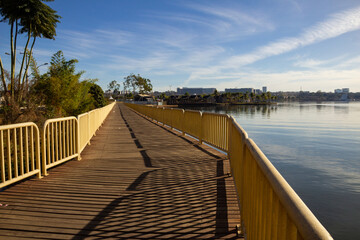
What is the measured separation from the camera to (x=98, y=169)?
6676 millimetres

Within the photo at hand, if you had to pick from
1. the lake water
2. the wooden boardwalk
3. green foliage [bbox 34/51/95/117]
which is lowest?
the lake water

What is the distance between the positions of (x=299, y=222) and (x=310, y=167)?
13.5 meters

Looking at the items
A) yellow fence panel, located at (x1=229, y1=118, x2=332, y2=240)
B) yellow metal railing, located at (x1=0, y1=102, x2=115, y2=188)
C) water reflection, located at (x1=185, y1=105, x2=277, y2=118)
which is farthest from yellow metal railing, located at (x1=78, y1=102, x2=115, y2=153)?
water reflection, located at (x1=185, y1=105, x2=277, y2=118)

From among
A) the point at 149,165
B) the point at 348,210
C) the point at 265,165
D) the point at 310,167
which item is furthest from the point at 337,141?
the point at 265,165

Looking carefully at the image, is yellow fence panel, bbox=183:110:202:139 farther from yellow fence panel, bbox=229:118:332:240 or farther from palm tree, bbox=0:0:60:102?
palm tree, bbox=0:0:60:102

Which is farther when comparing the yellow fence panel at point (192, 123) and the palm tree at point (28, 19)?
the palm tree at point (28, 19)

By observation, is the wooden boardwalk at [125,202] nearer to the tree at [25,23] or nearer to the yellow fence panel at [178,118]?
the yellow fence panel at [178,118]

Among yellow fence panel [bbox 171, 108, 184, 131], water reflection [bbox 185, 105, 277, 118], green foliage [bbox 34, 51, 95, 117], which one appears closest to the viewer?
yellow fence panel [bbox 171, 108, 184, 131]

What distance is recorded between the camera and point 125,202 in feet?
14.6

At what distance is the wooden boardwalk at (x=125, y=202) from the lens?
350 cm

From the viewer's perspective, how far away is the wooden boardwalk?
11.5ft

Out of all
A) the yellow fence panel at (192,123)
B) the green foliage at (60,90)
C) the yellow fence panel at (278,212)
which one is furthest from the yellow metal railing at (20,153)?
the green foliage at (60,90)

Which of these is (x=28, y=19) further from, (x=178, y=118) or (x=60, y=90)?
(x=178, y=118)

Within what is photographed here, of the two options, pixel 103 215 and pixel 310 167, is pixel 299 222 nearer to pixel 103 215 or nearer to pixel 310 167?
pixel 103 215
